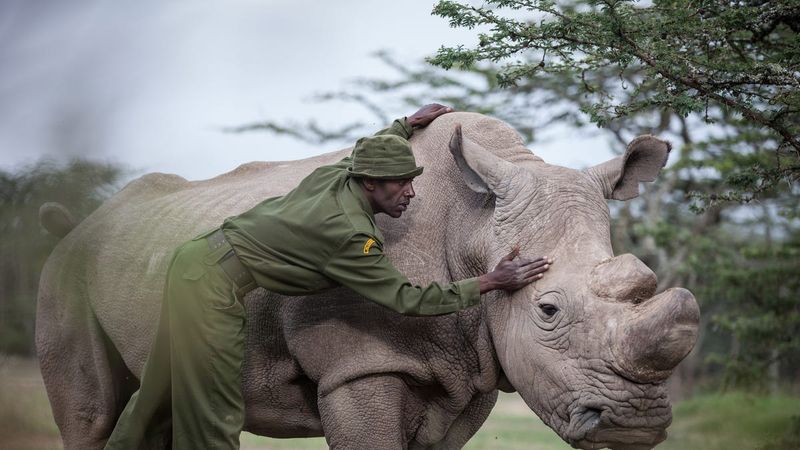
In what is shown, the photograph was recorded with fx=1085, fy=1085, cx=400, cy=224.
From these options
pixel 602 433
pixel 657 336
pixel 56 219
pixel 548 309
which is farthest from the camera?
pixel 56 219

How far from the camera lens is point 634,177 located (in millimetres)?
5523

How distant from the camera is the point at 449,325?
17.3ft

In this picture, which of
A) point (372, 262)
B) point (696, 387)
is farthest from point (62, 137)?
point (696, 387)

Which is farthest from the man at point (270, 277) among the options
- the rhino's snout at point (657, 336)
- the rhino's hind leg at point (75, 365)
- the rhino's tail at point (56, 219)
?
the rhino's hind leg at point (75, 365)

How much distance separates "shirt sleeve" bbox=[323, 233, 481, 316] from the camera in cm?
487

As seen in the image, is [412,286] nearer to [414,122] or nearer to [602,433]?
[602,433]

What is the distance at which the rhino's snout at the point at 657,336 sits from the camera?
13.9ft

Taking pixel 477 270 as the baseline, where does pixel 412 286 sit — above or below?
above

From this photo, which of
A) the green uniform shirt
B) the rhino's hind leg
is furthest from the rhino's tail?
the green uniform shirt

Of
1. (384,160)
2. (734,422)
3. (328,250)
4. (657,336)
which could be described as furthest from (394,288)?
(734,422)

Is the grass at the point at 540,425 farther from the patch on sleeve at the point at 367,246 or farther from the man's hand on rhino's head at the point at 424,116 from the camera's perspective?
the man's hand on rhino's head at the point at 424,116

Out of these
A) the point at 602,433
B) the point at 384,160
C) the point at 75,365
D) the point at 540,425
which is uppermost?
the point at 384,160

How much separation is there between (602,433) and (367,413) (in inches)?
46.9

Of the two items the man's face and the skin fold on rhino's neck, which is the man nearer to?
the man's face
